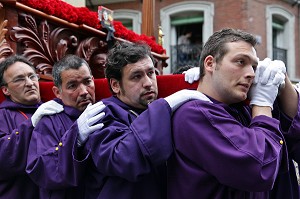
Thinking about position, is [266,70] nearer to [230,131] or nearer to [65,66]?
[230,131]

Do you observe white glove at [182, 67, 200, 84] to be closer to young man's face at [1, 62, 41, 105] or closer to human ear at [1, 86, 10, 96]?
young man's face at [1, 62, 41, 105]

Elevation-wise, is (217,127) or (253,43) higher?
(253,43)

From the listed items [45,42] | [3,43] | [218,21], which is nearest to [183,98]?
[3,43]

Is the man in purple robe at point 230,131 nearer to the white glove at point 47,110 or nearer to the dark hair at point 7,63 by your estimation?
the white glove at point 47,110

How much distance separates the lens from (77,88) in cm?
232

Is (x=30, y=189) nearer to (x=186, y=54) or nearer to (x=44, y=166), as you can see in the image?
(x=44, y=166)

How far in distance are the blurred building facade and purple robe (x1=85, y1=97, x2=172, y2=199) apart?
10.8m

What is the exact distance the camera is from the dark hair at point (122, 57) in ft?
6.75

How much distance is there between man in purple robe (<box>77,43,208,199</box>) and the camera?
5.57 ft

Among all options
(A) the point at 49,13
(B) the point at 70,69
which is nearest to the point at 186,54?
(A) the point at 49,13

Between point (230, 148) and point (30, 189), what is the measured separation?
1.29 meters

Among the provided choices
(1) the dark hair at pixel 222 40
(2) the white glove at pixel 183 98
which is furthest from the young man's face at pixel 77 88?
(1) the dark hair at pixel 222 40

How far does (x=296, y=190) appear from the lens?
1967mm

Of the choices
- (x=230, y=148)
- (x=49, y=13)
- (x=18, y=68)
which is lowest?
(x=230, y=148)
